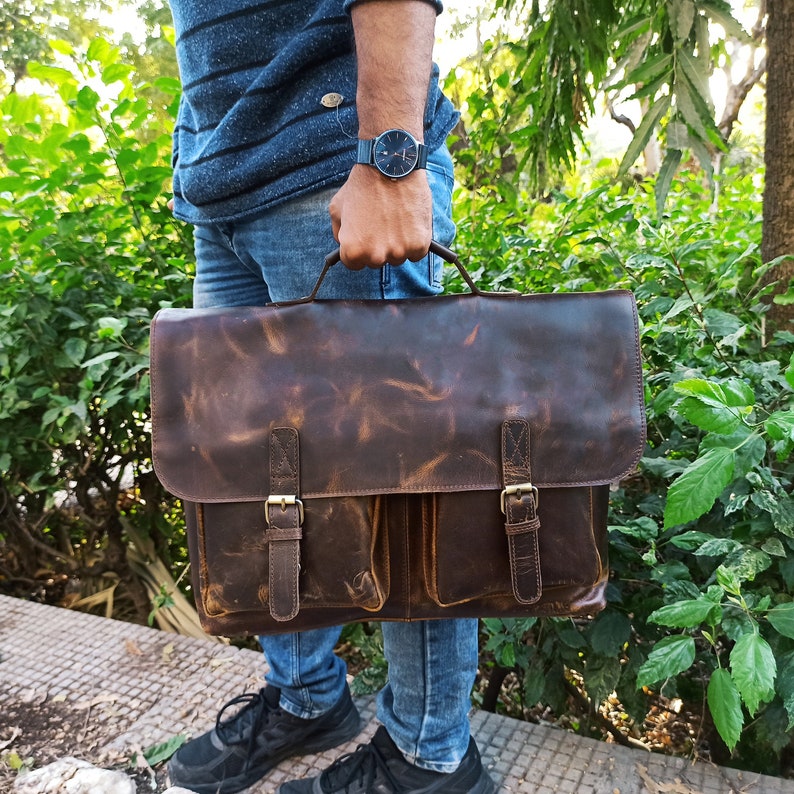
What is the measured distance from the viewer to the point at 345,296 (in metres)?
1.14

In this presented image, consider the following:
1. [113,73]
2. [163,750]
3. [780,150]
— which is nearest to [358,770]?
[163,750]

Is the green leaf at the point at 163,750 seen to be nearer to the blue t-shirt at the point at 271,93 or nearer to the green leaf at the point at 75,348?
the green leaf at the point at 75,348

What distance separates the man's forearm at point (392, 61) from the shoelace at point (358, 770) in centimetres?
113

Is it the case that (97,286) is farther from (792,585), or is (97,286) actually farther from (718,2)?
(792,585)

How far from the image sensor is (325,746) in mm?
1471

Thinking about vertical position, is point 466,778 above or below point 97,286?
below

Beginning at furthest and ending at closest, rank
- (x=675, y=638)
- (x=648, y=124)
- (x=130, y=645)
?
1. (x=130, y=645)
2. (x=648, y=124)
3. (x=675, y=638)

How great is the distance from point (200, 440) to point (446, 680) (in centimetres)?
63

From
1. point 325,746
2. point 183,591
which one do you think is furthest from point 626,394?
point 183,591

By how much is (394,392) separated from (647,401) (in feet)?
2.40

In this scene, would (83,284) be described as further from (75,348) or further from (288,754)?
(288,754)

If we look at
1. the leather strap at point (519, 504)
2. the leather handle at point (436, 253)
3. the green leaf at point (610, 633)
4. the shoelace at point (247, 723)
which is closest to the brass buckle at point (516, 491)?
the leather strap at point (519, 504)

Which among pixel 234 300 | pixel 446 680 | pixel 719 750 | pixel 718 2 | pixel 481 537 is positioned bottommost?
pixel 719 750

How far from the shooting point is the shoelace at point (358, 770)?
51.6 inches
